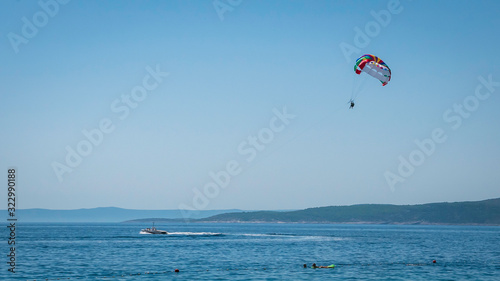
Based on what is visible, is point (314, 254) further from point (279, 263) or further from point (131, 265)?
point (131, 265)

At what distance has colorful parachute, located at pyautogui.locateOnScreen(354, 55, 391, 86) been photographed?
66.5 m

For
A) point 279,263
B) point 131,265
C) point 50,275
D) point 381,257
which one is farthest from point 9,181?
point 381,257

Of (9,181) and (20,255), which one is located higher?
(9,181)

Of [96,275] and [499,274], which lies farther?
[499,274]

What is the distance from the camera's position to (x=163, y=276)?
53.8 metres

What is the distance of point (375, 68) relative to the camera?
66.6m

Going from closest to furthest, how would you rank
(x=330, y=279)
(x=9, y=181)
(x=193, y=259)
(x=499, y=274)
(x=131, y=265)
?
(x=9, y=181) → (x=330, y=279) → (x=499, y=274) → (x=131, y=265) → (x=193, y=259)

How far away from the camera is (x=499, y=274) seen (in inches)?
2266

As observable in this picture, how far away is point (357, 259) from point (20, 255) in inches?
1808

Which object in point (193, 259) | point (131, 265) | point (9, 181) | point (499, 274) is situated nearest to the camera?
point (9, 181)

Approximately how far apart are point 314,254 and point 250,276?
27.6 m

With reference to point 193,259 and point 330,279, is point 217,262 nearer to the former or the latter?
point 193,259

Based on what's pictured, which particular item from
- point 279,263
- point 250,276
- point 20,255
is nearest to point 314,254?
point 279,263

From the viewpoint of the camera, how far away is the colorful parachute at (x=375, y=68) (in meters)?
66.5
